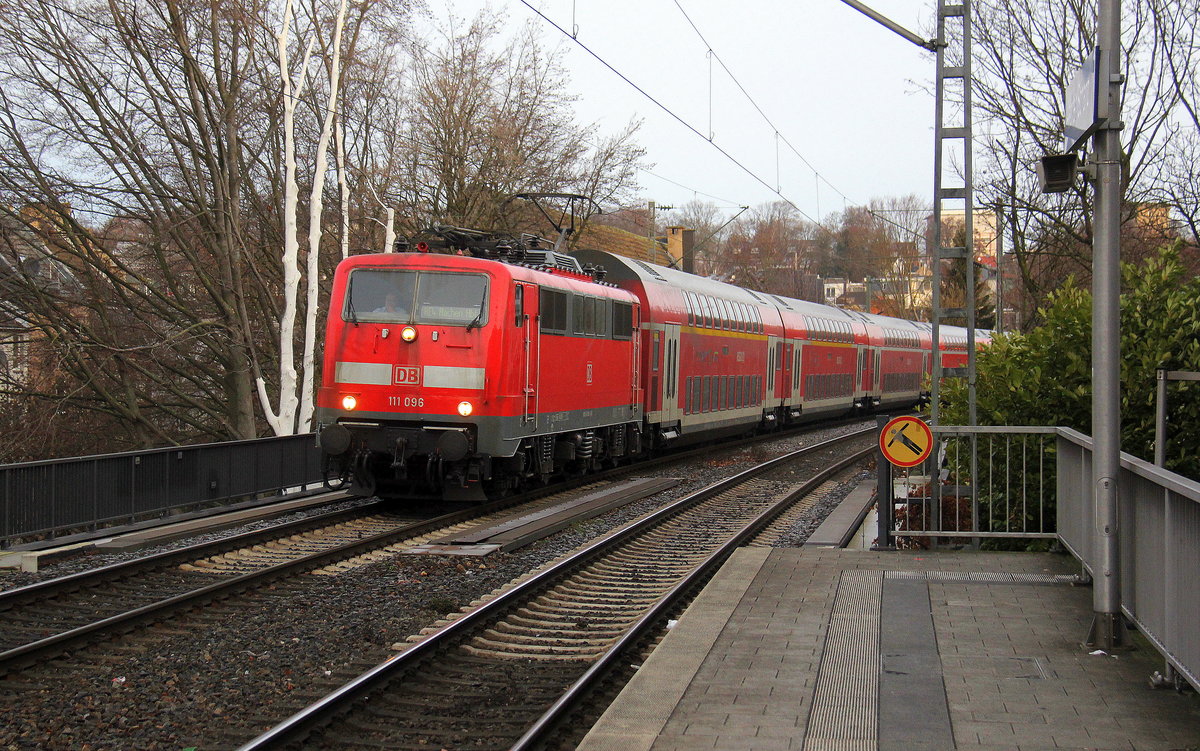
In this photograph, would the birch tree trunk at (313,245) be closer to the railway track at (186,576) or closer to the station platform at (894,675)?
the railway track at (186,576)

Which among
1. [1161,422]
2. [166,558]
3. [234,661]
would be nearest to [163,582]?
[166,558]

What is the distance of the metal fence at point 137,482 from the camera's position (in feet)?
37.1

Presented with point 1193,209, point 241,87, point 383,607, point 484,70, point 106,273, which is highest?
point 484,70

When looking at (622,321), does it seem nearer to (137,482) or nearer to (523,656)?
(137,482)

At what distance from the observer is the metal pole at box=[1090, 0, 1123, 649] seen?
21.9 ft

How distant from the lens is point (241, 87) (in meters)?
24.7

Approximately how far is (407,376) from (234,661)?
6.97 metres

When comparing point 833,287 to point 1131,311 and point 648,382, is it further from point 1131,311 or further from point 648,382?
point 1131,311

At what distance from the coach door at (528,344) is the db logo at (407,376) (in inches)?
52.1

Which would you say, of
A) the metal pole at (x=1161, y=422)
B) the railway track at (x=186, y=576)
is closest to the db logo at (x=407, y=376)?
the railway track at (x=186, y=576)

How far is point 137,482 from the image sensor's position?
1296 cm

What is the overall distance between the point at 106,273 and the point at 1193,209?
2340 centimetres

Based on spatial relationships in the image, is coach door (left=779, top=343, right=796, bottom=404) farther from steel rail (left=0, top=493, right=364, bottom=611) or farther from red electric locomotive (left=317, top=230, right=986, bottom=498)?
steel rail (left=0, top=493, right=364, bottom=611)

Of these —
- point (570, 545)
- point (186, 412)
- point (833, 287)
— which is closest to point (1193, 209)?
point (570, 545)
